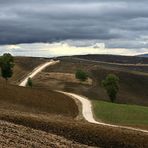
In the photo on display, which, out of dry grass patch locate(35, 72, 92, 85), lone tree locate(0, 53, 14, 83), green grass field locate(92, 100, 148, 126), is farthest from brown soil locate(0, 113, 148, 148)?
dry grass patch locate(35, 72, 92, 85)

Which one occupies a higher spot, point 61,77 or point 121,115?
point 121,115

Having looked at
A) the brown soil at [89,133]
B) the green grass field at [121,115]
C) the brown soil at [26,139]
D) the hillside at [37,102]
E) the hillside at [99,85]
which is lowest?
the hillside at [99,85]

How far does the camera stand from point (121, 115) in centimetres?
7225

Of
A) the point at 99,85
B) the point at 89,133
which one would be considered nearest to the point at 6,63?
the point at 99,85

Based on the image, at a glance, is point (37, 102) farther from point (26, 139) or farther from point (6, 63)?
point (6, 63)

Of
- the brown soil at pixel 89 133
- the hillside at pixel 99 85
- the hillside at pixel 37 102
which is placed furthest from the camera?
the hillside at pixel 99 85

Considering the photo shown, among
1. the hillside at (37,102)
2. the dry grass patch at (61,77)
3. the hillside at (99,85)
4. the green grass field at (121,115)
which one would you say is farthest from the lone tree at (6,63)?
the green grass field at (121,115)

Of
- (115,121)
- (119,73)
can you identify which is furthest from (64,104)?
(119,73)

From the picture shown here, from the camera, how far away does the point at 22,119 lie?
4466 cm

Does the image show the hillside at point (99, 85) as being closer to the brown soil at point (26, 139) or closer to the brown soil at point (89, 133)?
the brown soil at point (89, 133)

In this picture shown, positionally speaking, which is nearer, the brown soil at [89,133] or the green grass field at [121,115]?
the brown soil at [89,133]

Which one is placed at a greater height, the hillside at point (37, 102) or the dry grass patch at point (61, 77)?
the hillside at point (37, 102)

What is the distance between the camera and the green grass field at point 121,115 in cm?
6596

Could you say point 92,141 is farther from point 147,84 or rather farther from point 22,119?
point 147,84
